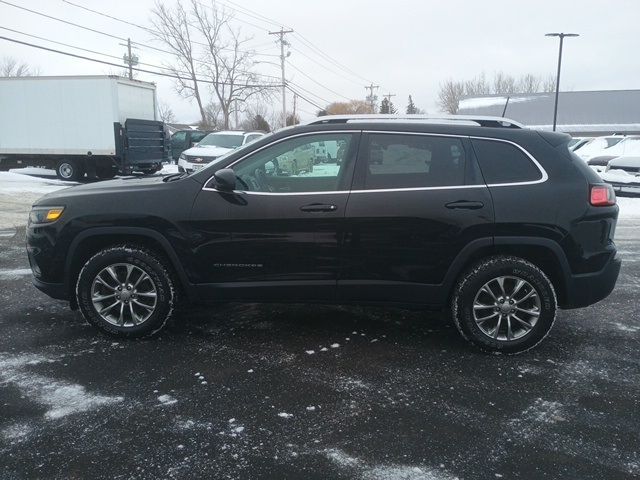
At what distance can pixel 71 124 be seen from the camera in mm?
16766

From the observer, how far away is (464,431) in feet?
10.2

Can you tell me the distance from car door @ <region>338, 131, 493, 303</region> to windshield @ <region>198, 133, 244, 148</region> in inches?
537

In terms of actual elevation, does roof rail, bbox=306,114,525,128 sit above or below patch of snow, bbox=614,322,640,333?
above

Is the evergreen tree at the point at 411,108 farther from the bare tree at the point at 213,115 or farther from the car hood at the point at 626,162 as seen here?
the car hood at the point at 626,162

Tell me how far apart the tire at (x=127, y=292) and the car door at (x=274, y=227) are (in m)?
0.34

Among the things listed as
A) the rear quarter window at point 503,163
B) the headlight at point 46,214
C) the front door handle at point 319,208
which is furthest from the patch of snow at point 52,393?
the rear quarter window at point 503,163

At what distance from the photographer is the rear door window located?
13.5 feet

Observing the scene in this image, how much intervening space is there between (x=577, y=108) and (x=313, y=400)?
58831 millimetres

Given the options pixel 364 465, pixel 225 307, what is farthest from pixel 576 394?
pixel 225 307

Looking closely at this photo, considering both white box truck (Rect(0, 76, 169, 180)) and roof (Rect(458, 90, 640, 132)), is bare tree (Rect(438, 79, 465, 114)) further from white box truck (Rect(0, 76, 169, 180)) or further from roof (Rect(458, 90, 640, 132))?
white box truck (Rect(0, 76, 169, 180))

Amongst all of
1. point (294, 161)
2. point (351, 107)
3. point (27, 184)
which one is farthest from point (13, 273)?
point (351, 107)

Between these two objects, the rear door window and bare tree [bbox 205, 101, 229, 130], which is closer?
the rear door window

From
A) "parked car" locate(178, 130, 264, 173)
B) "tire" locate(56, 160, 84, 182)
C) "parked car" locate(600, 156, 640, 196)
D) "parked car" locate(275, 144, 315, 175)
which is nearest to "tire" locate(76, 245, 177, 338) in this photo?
"parked car" locate(275, 144, 315, 175)

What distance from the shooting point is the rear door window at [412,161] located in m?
4.11
